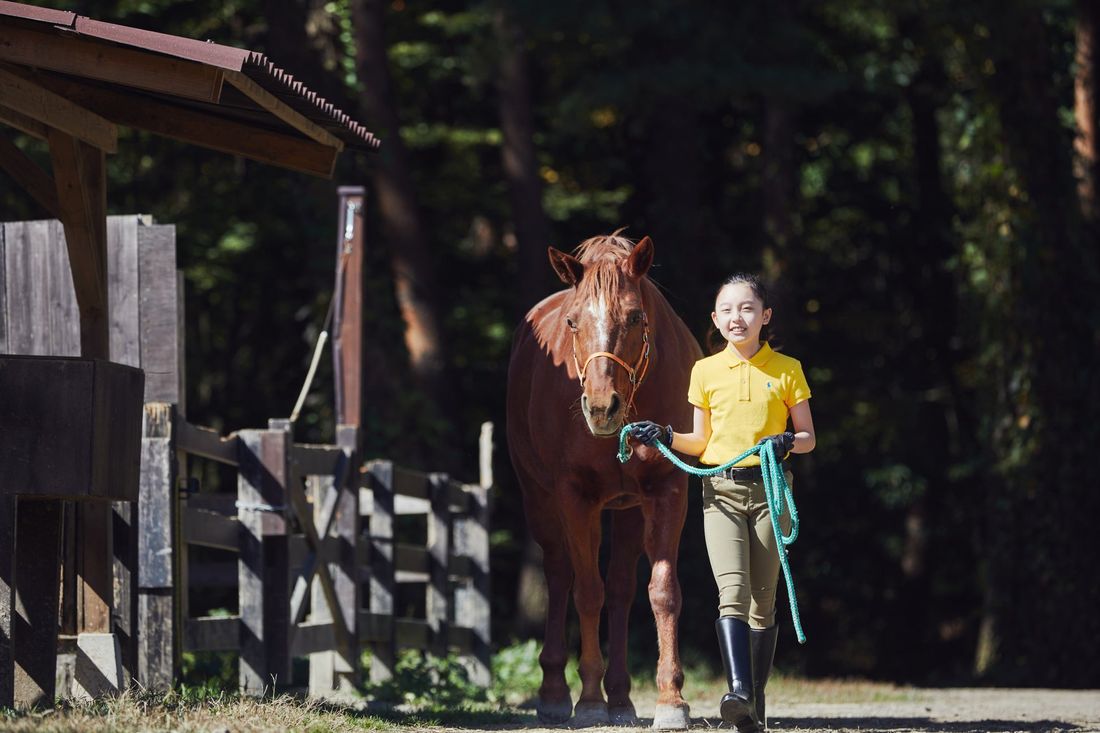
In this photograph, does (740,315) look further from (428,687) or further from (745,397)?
(428,687)

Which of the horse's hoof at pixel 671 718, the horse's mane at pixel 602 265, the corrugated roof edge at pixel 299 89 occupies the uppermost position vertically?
the corrugated roof edge at pixel 299 89

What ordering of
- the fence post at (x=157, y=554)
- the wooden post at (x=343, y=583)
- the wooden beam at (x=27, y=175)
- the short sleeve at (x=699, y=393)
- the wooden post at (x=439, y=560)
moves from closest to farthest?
the short sleeve at (x=699, y=393), the wooden beam at (x=27, y=175), the fence post at (x=157, y=554), the wooden post at (x=343, y=583), the wooden post at (x=439, y=560)

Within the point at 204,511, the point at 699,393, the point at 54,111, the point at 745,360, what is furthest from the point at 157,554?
the point at 745,360

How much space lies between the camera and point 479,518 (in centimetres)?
1388

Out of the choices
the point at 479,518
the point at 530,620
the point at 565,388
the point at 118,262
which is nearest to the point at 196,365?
the point at 530,620

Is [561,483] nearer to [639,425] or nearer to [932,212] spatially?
[639,425]

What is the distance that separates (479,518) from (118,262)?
19.1 ft

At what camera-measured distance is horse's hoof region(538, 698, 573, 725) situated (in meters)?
7.98

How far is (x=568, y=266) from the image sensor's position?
7.23 m

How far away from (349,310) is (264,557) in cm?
281

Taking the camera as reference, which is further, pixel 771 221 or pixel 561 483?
pixel 771 221

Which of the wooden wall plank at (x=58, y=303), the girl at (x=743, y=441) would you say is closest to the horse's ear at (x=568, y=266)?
the girl at (x=743, y=441)

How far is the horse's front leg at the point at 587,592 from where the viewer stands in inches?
295

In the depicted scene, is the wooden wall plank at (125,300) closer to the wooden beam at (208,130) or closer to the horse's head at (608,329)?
the wooden beam at (208,130)
